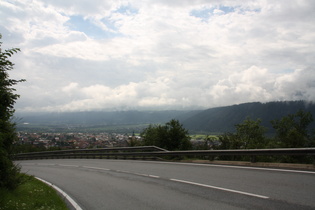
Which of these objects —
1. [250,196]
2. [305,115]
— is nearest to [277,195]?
[250,196]

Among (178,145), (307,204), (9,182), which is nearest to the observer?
(307,204)

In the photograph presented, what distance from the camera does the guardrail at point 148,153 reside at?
395 inches

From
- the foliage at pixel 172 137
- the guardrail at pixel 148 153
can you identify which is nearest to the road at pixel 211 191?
the guardrail at pixel 148 153

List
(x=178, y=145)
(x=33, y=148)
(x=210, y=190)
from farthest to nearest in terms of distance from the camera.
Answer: (x=33, y=148), (x=178, y=145), (x=210, y=190)

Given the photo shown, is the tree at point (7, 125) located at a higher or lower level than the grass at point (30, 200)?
higher

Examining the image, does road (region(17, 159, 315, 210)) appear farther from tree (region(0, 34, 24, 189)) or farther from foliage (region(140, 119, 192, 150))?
foliage (region(140, 119, 192, 150))

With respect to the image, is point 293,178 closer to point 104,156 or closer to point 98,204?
point 98,204

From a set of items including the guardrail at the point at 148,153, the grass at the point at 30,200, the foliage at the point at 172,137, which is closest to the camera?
the grass at the point at 30,200

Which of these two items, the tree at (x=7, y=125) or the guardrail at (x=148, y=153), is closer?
the tree at (x=7, y=125)

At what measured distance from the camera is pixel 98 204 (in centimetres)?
751

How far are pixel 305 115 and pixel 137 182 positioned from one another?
220 feet

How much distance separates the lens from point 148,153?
62.5 feet

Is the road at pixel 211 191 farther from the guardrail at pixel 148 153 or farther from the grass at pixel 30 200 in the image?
the guardrail at pixel 148 153

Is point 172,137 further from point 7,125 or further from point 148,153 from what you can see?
point 7,125
